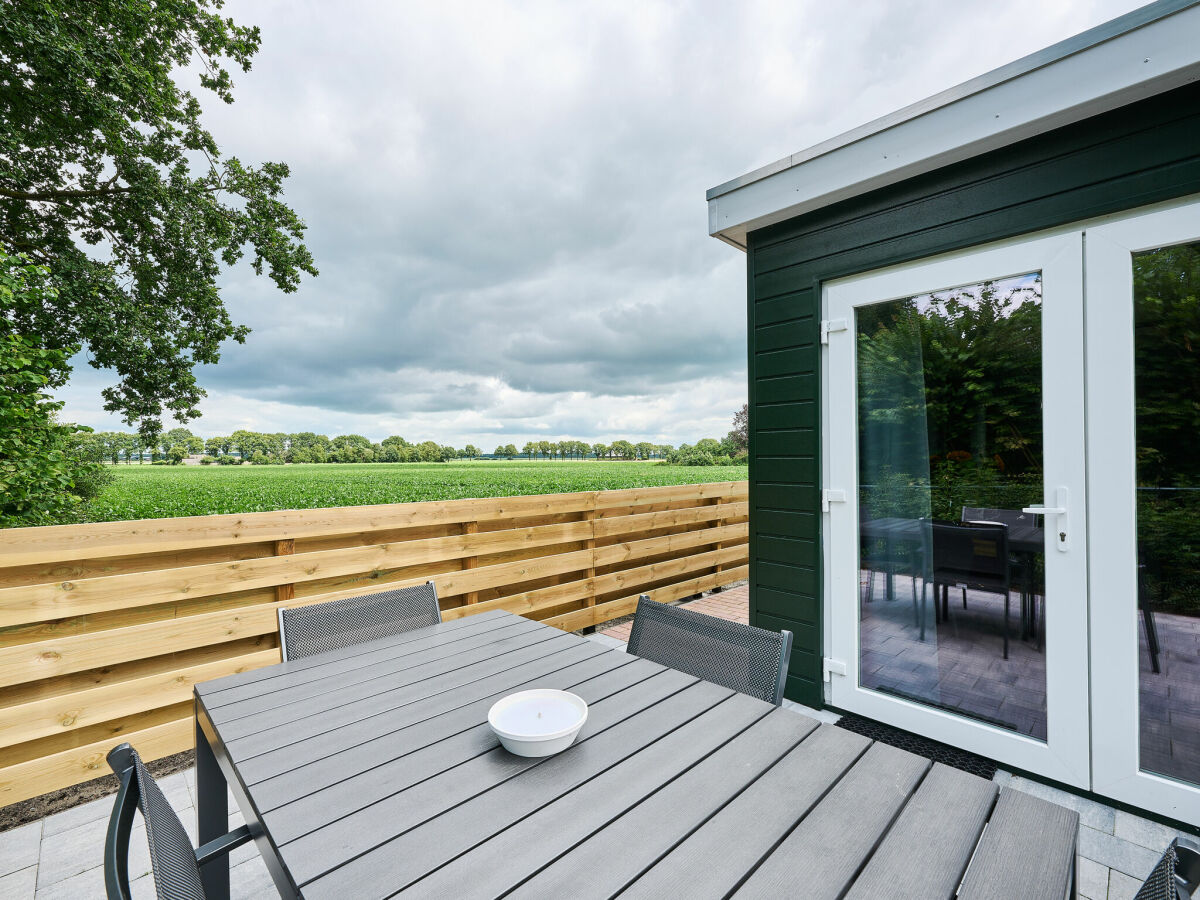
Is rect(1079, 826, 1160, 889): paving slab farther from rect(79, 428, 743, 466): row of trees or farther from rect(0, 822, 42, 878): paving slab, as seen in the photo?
rect(79, 428, 743, 466): row of trees

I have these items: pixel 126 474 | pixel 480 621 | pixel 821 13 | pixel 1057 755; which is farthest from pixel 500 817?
pixel 126 474

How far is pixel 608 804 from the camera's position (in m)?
0.83

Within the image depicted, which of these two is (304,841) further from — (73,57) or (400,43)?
(400,43)

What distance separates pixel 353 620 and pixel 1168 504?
9.19 ft

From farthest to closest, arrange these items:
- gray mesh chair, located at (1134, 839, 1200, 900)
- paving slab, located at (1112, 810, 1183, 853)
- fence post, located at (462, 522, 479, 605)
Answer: fence post, located at (462, 522, 479, 605) → paving slab, located at (1112, 810, 1183, 853) → gray mesh chair, located at (1134, 839, 1200, 900)

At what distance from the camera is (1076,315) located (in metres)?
1.98

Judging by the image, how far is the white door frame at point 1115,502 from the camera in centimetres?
187

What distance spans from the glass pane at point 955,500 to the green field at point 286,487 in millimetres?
2725

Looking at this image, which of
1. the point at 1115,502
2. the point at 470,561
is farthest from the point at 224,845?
the point at 1115,502

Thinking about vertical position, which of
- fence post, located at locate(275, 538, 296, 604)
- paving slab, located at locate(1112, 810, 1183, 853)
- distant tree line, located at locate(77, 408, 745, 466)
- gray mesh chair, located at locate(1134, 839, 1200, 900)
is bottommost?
paving slab, located at locate(1112, 810, 1183, 853)

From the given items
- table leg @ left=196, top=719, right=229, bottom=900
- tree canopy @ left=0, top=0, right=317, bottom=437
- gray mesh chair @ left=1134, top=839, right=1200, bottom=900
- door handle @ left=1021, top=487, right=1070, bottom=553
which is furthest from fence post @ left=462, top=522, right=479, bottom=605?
tree canopy @ left=0, top=0, right=317, bottom=437

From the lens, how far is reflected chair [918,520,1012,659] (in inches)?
86.8

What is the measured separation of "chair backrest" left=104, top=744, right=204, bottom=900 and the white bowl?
454 millimetres

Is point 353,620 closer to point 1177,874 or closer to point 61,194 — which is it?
point 1177,874
